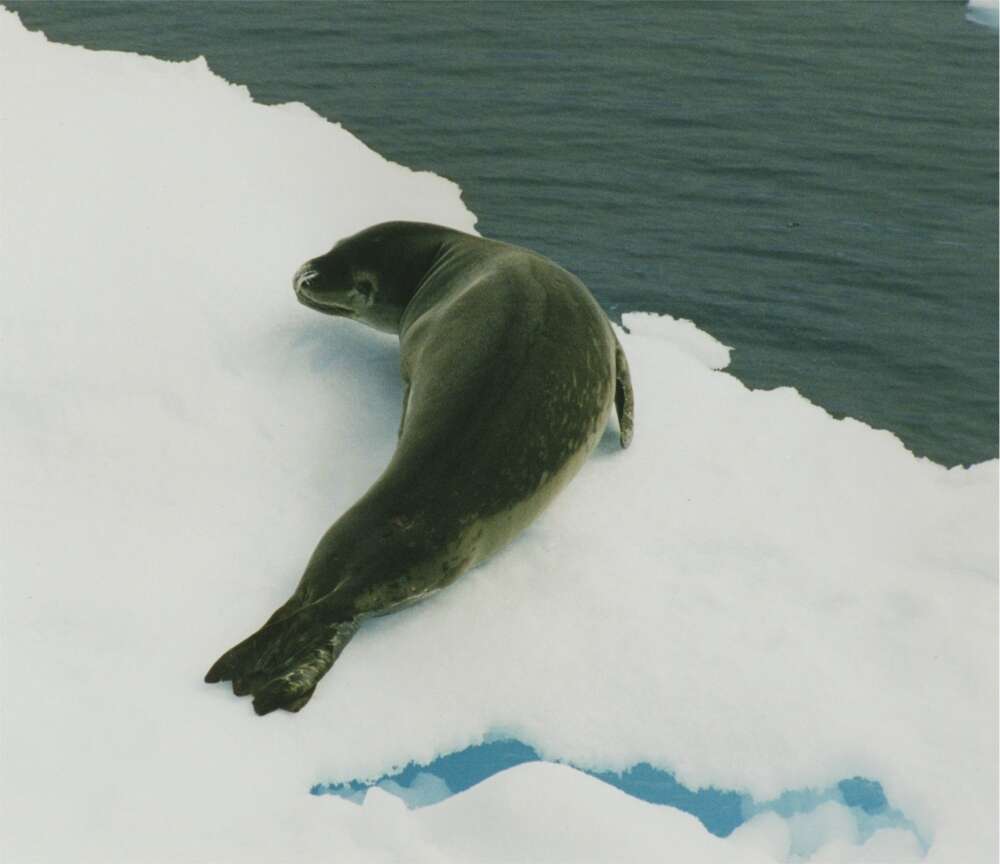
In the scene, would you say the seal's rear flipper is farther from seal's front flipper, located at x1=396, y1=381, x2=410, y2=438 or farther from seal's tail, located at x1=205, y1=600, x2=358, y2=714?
seal's front flipper, located at x1=396, y1=381, x2=410, y2=438

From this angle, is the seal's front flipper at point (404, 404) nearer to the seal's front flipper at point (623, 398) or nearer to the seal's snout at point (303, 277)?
the seal's front flipper at point (623, 398)

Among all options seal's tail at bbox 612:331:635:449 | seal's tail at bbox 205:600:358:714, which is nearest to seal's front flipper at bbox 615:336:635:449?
seal's tail at bbox 612:331:635:449

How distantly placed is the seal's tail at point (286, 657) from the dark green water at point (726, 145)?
7.67 feet

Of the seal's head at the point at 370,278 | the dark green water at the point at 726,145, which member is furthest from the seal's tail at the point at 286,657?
the dark green water at the point at 726,145

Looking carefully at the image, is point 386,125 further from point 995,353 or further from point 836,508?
point 836,508

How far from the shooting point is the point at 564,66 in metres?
8.20

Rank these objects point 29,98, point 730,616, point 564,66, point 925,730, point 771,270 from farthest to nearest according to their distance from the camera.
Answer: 1. point 564,66
2. point 29,98
3. point 771,270
4. point 730,616
5. point 925,730

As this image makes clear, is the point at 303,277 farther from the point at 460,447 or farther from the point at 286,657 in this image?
the point at 286,657

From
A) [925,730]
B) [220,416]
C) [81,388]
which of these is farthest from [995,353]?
[81,388]

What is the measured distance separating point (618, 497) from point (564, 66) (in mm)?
5038

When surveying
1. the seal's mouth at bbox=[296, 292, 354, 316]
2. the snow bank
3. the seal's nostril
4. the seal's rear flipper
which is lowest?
the seal's rear flipper

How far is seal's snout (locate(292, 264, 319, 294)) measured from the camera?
4.67 meters

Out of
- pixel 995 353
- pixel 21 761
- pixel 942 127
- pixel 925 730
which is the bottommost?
pixel 21 761

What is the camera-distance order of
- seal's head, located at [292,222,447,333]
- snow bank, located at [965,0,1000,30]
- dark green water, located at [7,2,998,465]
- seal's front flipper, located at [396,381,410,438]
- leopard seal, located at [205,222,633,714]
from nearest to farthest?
leopard seal, located at [205,222,633,714] → seal's front flipper, located at [396,381,410,438] → seal's head, located at [292,222,447,333] → dark green water, located at [7,2,998,465] → snow bank, located at [965,0,1000,30]
